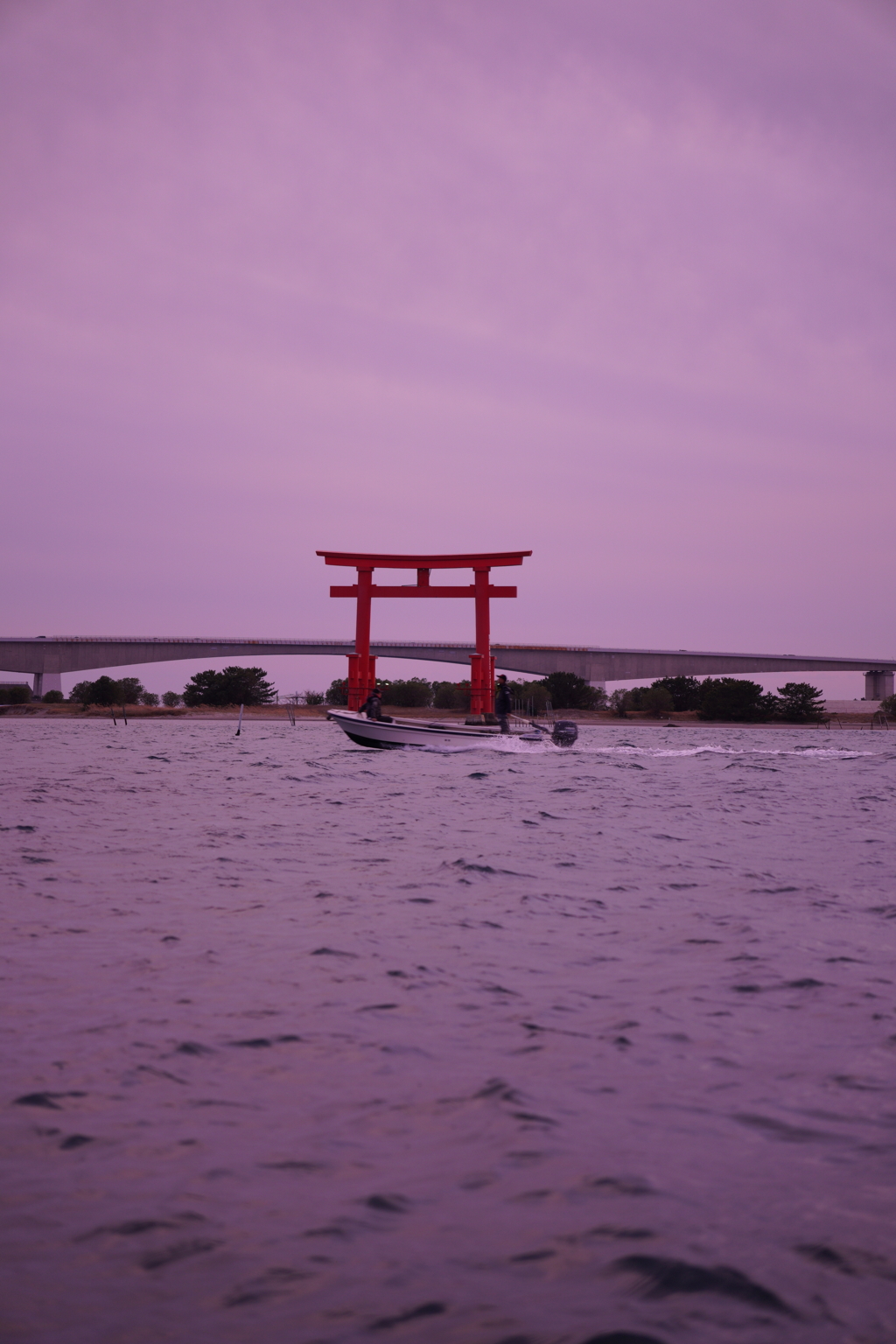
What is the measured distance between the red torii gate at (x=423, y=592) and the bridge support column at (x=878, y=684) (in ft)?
180

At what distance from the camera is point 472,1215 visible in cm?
281

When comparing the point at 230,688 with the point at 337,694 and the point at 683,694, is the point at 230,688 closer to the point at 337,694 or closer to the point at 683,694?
the point at 337,694

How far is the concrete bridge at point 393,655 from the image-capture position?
238 ft

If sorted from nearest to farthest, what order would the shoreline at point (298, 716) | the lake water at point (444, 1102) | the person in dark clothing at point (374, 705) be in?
the lake water at point (444, 1102), the person in dark clothing at point (374, 705), the shoreline at point (298, 716)

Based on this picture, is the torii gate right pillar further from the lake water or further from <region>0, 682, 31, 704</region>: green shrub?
<region>0, 682, 31, 704</region>: green shrub

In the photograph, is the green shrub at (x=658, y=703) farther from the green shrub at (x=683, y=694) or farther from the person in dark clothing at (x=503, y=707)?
the person in dark clothing at (x=503, y=707)

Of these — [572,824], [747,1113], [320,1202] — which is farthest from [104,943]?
[572,824]

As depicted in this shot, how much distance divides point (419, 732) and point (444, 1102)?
86.6 ft

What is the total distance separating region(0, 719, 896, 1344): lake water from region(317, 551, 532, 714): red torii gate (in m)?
29.7

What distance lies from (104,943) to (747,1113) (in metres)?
3.93

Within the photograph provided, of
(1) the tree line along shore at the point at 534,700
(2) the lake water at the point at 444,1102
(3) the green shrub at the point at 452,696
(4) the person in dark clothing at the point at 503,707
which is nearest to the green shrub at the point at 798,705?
(1) the tree line along shore at the point at 534,700

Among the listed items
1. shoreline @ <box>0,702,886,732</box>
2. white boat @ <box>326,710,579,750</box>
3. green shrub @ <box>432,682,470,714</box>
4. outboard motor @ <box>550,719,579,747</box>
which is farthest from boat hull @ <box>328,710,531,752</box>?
green shrub @ <box>432,682,470,714</box>

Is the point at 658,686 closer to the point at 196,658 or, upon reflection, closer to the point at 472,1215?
the point at 196,658

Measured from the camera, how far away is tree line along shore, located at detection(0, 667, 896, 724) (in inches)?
2463
